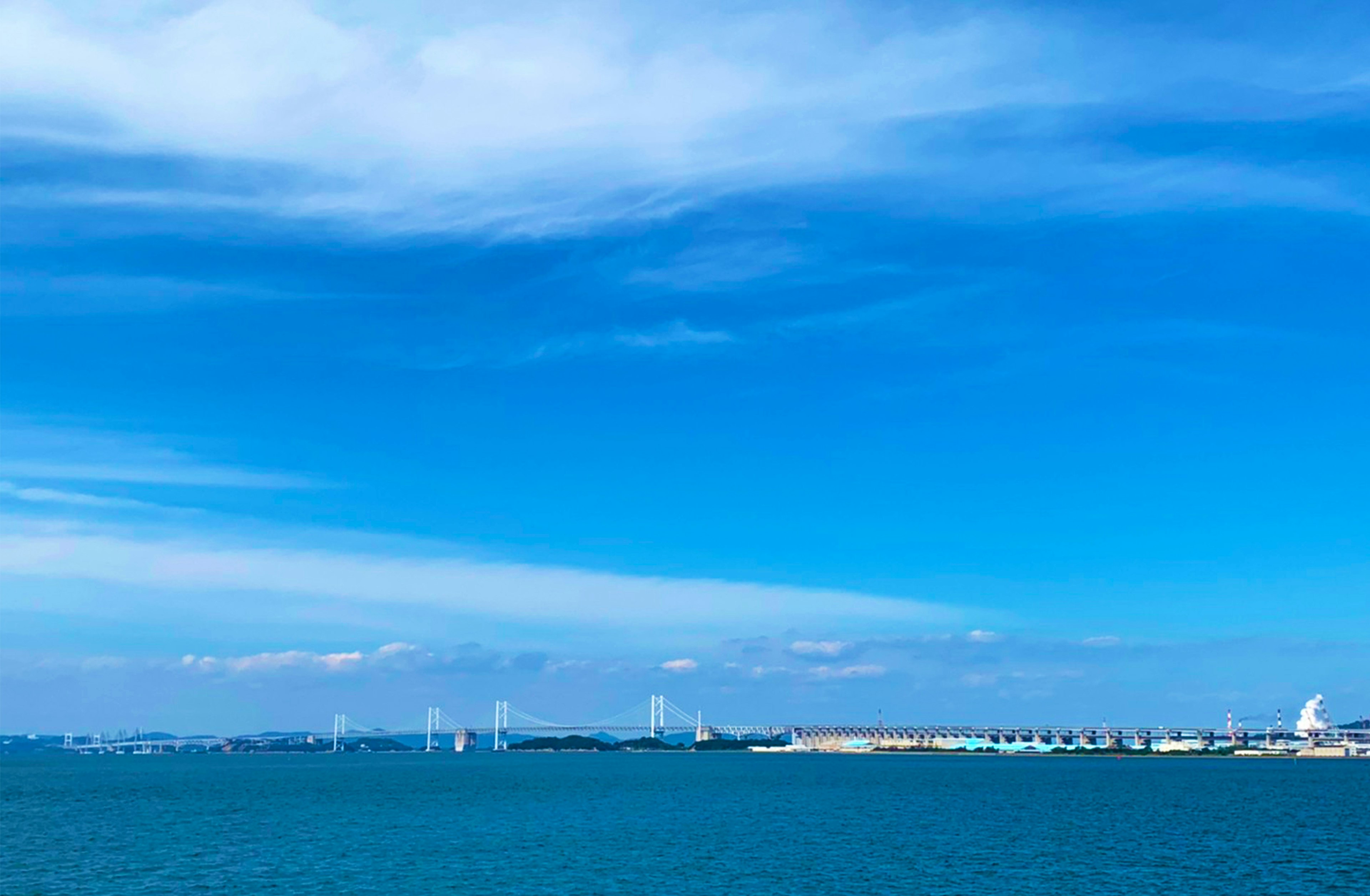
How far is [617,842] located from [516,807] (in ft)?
106

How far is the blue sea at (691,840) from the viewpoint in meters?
50.0

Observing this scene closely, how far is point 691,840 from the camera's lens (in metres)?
67.1

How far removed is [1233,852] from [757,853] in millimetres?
24770

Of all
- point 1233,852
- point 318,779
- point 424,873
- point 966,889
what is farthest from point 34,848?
point 318,779

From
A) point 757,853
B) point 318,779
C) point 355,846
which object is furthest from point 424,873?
point 318,779

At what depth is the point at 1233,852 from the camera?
61188 millimetres

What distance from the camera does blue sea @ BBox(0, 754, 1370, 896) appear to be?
50.0 m

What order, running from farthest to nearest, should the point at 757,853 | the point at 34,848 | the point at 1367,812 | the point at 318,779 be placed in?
the point at 318,779 → the point at 1367,812 → the point at 34,848 → the point at 757,853

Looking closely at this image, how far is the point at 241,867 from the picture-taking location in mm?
54719

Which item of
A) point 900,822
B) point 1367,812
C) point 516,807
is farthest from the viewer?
point 516,807

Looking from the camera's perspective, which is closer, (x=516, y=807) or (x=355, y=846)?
(x=355, y=846)

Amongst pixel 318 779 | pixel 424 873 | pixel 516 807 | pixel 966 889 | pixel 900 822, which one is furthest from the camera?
pixel 318 779

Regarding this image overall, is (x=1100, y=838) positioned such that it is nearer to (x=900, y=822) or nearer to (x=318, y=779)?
(x=900, y=822)

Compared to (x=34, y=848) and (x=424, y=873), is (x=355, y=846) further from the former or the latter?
(x=34, y=848)
